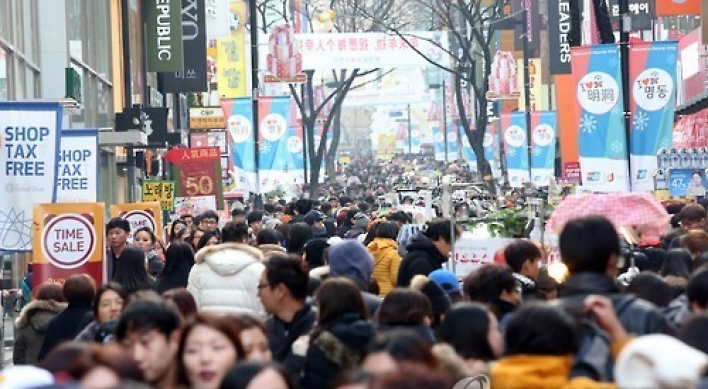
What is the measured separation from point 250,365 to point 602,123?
53.0 feet

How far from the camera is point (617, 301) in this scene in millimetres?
7719

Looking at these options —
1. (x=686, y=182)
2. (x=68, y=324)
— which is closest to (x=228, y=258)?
(x=68, y=324)

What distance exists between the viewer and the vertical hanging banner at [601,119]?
2158cm

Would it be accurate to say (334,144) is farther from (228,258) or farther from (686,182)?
(228,258)

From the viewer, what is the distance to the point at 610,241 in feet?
25.8

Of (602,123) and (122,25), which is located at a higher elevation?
(122,25)

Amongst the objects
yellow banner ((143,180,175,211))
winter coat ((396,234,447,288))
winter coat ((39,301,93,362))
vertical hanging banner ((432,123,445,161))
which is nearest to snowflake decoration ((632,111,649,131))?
winter coat ((396,234,447,288))

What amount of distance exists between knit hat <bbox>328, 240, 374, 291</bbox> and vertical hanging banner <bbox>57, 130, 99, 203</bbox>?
778 cm

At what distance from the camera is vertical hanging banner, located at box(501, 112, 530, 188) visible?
162ft

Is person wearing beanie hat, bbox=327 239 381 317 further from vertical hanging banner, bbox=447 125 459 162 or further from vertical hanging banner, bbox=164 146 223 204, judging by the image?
vertical hanging banner, bbox=447 125 459 162

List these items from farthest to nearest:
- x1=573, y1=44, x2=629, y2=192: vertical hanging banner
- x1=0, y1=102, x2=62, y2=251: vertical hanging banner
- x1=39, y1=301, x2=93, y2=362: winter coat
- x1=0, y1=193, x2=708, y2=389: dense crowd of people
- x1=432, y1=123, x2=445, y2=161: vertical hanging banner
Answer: x1=432, y1=123, x2=445, y2=161: vertical hanging banner
x1=573, y1=44, x2=629, y2=192: vertical hanging banner
x1=0, y1=102, x2=62, y2=251: vertical hanging banner
x1=39, y1=301, x2=93, y2=362: winter coat
x1=0, y1=193, x2=708, y2=389: dense crowd of people

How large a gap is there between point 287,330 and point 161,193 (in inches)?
815

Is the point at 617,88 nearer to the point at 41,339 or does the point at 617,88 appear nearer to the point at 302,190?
the point at 41,339

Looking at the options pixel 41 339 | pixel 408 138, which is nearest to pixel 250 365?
pixel 41 339
